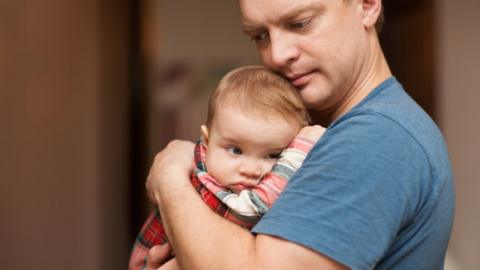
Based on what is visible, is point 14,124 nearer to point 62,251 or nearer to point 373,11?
point 62,251

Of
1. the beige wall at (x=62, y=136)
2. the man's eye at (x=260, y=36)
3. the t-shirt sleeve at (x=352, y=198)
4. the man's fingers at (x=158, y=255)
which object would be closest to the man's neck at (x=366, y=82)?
the man's eye at (x=260, y=36)

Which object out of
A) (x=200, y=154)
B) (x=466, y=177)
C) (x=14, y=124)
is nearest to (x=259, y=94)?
(x=200, y=154)

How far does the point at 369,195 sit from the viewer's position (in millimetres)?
1190

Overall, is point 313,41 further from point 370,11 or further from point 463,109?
point 463,109

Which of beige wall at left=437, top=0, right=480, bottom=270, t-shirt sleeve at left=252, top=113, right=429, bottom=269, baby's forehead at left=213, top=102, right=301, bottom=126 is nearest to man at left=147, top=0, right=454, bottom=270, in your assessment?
t-shirt sleeve at left=252, top=113, right=429, bottom=269

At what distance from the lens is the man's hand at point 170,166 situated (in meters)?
1.50

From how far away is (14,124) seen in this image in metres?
3.14

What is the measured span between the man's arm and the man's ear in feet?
1.81

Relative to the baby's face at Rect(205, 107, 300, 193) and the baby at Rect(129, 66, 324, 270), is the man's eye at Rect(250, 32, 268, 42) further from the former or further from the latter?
the baby's face at Rect(205, 107, 300, 193)

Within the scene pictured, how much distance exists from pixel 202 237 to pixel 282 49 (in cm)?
48

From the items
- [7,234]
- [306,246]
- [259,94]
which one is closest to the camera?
[306,246]

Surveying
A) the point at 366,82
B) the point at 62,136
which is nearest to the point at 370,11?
the point at 366,82

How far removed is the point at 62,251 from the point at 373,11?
251 cm

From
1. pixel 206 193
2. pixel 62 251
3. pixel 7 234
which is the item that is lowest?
pixel 62 251
